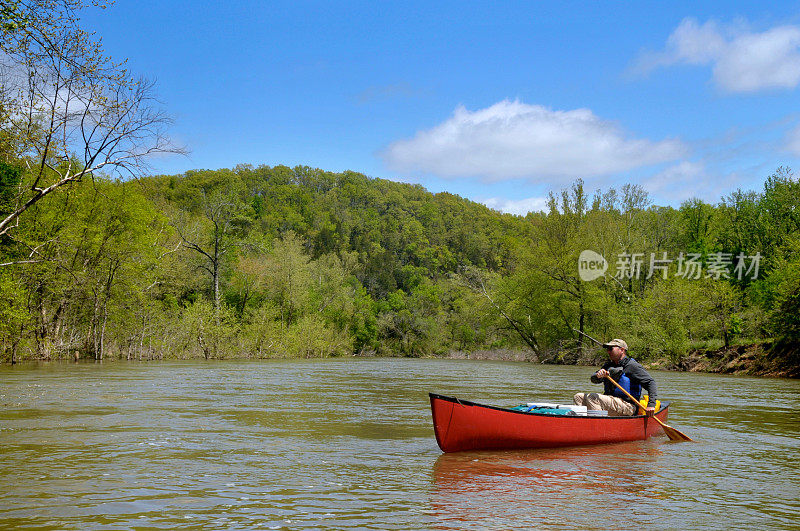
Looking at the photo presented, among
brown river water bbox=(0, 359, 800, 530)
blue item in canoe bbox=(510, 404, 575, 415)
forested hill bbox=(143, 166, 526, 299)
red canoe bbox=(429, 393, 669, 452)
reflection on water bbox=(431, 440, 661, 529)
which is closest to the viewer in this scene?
brown river water bbox=(0, 359, 800, 530)

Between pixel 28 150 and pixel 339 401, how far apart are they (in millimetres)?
8606

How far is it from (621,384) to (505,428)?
3.10 meters

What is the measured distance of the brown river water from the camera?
224 inches

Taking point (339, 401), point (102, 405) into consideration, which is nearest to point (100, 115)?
point (102, 405)

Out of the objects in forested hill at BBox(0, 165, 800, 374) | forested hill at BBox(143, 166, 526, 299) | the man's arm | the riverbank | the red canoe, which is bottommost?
the riverbank

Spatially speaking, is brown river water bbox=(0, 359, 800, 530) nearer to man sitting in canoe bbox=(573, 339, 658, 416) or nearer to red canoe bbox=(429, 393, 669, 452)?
red canoe bbox=(429, 393, 669, 452)

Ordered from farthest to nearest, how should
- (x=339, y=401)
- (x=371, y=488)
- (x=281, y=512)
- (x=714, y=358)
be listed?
(x=714, y=358) < (x=339, y=401) < (x=371, y=488) < (x=281, y=512)

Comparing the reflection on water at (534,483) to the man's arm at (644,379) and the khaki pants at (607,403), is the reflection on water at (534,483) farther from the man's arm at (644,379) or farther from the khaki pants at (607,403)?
the man's arm at (644,379)

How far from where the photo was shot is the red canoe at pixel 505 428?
27.8 feet

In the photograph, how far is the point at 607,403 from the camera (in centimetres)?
1060

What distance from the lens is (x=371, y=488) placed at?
22.1 feet

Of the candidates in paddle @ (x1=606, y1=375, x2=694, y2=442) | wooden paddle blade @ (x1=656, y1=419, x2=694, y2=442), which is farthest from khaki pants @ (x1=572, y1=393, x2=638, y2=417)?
wooden paddle blade @ (x1=656, y1=419, x2=694, y2=442)

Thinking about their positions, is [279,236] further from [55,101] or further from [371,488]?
[371,488]

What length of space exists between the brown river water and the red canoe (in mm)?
168
